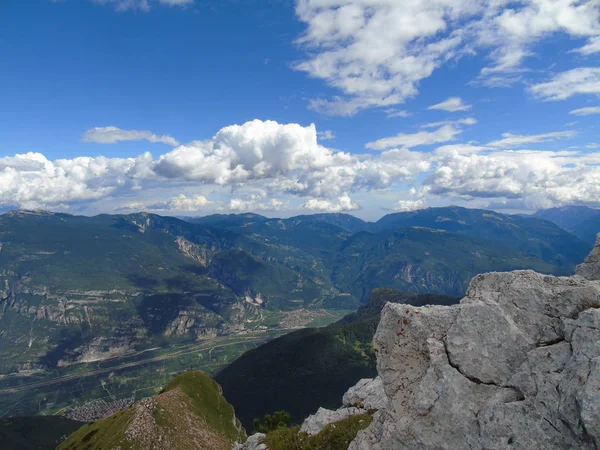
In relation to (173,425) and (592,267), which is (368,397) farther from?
(173,425)

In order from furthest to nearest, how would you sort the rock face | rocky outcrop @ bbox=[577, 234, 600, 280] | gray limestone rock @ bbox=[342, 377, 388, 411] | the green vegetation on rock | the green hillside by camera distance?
the green hillside
gray limestone rock @ bbox=[342, 377, 388, 411]
the green vegetation on rock
rocky outcrop @ bbox=[577, 234, 600, 280]
the rock face

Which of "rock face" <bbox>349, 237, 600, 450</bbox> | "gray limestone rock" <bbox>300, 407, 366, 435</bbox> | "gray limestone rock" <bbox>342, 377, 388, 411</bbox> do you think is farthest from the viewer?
"gray limestone rock" <bbox>342, 377, 388, 411</bbox>

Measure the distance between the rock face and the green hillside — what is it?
101m

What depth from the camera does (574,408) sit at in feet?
56.6

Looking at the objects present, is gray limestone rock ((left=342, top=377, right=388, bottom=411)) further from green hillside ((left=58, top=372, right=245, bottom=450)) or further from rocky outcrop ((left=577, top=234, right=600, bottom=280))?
green hillside ((left=58, top=372, right=245, bottom=450))

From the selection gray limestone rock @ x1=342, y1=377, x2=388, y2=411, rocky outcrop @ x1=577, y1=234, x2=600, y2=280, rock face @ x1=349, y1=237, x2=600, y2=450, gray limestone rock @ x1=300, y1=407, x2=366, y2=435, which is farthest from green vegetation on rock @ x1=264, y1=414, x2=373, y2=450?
rocky outcrop @ x1=577, y1=234, x2=600, y2=280

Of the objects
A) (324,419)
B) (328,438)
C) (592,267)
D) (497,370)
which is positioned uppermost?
(592,267)

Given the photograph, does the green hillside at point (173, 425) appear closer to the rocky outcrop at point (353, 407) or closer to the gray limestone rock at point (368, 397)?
the rocky outcrop at point (353, 407)

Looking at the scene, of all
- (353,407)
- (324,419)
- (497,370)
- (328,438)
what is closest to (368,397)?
(353,407)

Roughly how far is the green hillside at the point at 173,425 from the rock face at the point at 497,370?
101 meters

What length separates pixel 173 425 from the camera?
4365 inches

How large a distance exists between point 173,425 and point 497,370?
119 meters

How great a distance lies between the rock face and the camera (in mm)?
18047

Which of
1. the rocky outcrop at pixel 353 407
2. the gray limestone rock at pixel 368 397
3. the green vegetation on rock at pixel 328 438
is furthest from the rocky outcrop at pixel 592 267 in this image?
the gray limestone rock at pixel 368 397
